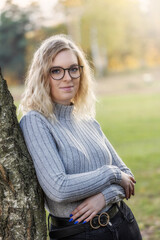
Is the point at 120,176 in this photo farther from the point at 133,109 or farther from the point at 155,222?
the point at 133,109

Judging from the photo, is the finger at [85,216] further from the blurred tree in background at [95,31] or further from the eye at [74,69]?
the blurred tree in background at [95,31]

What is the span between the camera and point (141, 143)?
1040 cm

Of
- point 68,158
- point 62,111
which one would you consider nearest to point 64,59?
point 62,111

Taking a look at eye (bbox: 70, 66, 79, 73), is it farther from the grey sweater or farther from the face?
the grey sweater

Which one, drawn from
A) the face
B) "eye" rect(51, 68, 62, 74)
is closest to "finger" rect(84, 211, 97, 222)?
the face

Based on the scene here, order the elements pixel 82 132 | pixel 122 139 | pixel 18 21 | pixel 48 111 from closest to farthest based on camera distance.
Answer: pixel 48 111
pixel 82 132
pixel 122 139
pixel 18 21

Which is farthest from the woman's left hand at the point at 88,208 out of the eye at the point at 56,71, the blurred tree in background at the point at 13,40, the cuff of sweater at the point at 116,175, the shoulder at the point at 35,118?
the blurred tree in background at the point at 13,40

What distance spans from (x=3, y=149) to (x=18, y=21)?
34733mm

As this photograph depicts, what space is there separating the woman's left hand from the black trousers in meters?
0.08

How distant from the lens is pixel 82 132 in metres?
2.30

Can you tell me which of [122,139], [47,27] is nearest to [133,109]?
[122,139]

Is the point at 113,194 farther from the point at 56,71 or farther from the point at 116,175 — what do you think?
the point at 56,71

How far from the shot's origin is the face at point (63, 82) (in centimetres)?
221

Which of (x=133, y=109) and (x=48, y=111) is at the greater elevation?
(x=48, y=111)
